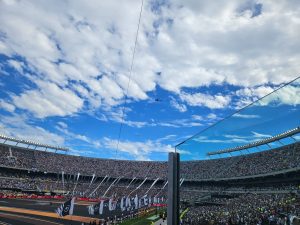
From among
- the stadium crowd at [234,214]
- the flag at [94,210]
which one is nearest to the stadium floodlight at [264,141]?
the stadium crowd at [234,214]

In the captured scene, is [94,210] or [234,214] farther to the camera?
[94,210]

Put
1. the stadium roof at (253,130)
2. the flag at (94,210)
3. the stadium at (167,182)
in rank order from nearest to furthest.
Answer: the stadium roof at (253,130) < the stadium at (167,182) < the flag at (94,210)

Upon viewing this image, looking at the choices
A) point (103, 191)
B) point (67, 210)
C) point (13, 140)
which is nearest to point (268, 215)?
point (67, 210)

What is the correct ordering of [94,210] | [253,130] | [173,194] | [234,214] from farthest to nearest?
[94,210] < [234,214] < [173,194] < [253,130]

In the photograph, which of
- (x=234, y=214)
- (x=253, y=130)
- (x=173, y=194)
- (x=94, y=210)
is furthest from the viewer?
(x=94, y=210)

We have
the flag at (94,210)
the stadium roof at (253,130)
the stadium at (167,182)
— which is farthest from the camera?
the flag at (94,210)

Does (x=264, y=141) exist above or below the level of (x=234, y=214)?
above

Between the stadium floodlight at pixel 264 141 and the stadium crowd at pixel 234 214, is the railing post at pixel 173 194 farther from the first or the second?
the stadium floodlight at pixel 264 141

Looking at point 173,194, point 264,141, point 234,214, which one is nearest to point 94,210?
point 234,214

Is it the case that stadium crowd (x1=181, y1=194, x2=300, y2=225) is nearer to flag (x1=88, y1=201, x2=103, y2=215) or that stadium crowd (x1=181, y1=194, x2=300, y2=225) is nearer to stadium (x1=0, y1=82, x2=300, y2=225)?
stadium (x1=0, y1=82, x2=300, y2=225)

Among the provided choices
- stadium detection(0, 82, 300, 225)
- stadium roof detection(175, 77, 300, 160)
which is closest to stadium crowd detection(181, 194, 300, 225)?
stadium detection(0, 82, 300, 225)

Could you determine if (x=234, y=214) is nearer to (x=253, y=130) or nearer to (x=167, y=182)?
(x=167, y=182)

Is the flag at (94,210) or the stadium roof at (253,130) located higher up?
the stadium roof at (253,130)

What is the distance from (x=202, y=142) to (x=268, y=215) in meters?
2.71
